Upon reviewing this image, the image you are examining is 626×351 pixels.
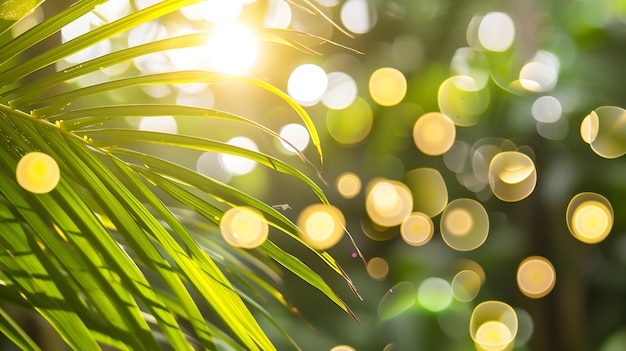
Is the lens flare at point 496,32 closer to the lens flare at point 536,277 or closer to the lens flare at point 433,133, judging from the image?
the lens flare at point 433,133

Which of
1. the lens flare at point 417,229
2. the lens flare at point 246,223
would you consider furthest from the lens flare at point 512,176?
the lens flare at point 246,223

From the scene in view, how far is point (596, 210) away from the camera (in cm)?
182

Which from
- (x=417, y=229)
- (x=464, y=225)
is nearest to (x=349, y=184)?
(x=417, y=229)

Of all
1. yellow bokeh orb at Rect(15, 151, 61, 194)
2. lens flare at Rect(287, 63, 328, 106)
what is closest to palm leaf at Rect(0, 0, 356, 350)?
yellow bokeh orb at Rect(15, 151, 61, 194)

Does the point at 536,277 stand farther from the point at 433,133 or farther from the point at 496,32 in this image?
the point at 496,32

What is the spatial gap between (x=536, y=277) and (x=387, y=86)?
72cm

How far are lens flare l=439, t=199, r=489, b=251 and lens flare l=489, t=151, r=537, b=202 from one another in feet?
0.52

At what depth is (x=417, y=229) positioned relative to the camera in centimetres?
204

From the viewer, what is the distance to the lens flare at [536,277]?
5.65ft

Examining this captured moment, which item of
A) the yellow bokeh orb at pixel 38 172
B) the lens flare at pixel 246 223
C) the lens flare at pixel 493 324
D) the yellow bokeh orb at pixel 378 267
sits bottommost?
the lens flare at pixel 493 324

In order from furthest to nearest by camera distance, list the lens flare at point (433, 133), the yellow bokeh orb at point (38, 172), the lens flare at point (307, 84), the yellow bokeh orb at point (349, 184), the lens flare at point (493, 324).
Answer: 1. the yellow bokeh orb at point (349, 184)
2. the lens flare at point (433, 133)
3. the lens flare at point (493, 324)
4. the lens flare at point (307, 84)
5. the yellow bokeh orb at point (38, 172)

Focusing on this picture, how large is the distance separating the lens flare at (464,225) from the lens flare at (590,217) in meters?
0.31

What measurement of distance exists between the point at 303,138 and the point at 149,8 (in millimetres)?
1427

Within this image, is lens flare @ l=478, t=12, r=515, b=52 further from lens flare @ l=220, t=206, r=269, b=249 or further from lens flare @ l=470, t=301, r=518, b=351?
lens flare @ l=220, t=206, r=269, b=249
